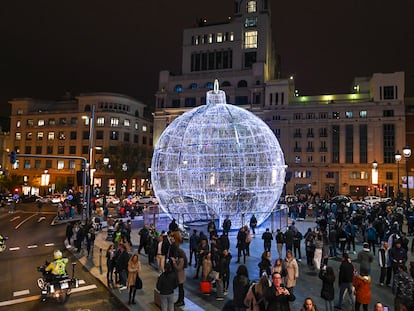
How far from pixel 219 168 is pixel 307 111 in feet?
176

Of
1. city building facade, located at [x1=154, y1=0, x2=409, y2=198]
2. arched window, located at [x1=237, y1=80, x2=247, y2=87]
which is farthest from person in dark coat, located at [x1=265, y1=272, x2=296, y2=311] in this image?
arched window, located at [x1=237, y1=80, x2=247, y2=87]

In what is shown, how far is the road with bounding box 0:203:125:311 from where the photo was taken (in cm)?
1140

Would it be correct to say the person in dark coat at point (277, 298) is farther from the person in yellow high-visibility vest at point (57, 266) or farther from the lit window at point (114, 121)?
the lit window at point (114, 121)

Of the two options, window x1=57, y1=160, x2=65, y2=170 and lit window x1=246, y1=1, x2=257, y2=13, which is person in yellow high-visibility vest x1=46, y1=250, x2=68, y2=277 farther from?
lit window x1=246, y1=1, x2=257, y2=13

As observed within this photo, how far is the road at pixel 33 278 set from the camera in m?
11.4

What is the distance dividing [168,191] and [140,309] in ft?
38.9

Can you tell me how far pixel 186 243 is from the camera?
2055cm

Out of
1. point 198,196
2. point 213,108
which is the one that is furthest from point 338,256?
point 213,108

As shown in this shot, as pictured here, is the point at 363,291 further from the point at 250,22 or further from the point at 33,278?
the point at 250,22

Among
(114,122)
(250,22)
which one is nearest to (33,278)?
(114,122)

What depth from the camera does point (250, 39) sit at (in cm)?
8200

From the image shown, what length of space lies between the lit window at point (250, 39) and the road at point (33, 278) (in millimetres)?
67253

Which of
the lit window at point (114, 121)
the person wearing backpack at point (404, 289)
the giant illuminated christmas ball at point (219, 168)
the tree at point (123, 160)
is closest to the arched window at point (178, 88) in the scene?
the lit window at point (114, 121)

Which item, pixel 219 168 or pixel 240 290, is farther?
pixel 219 168
